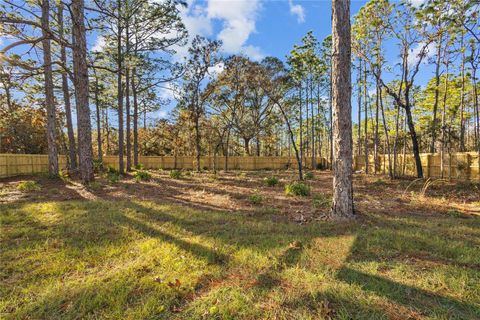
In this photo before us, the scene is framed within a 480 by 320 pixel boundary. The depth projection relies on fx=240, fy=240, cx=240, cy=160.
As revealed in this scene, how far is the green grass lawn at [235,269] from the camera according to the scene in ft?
6.33

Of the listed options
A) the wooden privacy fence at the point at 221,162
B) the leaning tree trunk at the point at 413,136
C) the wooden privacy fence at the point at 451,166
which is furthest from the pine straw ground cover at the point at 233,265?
the wooden privacy fence at the point at 221,162

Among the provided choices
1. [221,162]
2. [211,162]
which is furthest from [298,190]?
[221,162]

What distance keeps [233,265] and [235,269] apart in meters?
0.09

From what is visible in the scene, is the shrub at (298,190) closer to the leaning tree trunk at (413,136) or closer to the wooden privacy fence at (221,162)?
the leaning tree trunk at (413,136)

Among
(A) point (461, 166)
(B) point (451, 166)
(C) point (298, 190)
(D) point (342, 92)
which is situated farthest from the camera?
(B) point (451, 166)

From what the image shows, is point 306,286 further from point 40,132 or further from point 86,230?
point 40,132

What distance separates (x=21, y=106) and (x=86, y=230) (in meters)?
21.3

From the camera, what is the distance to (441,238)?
11.6 feet

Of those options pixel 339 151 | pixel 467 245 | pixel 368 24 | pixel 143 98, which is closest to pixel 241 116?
pixel 143 98

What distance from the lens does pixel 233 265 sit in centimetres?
269

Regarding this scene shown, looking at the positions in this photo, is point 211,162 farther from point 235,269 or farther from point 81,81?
point 235,269

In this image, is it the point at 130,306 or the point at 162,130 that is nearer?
the point at 130,306

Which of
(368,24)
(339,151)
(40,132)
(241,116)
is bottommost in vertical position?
(339,151)

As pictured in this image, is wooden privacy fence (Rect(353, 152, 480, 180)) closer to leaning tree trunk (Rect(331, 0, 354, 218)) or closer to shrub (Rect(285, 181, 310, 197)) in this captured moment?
shrub (Rect(285, 181, 310, 197))
